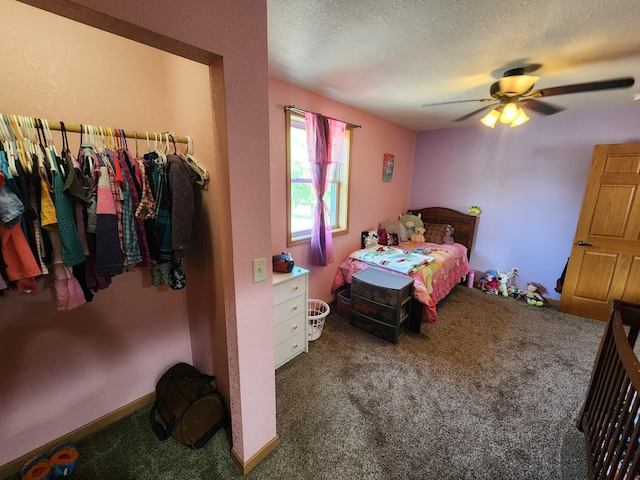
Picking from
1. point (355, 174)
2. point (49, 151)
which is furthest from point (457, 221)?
point (49, 151)

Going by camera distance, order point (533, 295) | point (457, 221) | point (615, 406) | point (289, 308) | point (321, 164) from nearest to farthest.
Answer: point (615, 406), point (289, 308), point (321, 164), point (533, 295), point (457, 221)

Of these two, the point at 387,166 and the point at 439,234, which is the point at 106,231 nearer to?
the point at 387,166

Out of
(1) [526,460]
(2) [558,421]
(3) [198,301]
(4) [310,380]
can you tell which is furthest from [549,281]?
(3) [198,301]

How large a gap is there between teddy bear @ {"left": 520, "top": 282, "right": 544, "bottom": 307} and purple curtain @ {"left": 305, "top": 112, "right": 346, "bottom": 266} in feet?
8.93

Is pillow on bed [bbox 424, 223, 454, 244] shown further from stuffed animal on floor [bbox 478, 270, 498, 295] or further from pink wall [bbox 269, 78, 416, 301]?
stuffed animal on floor [bbox 478, 270, 498, 295]

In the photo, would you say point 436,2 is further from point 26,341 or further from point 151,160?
point 26,341

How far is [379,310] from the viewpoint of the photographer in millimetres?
2539

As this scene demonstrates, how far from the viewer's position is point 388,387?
78.4 inches

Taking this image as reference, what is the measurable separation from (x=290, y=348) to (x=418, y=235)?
8.37 ft

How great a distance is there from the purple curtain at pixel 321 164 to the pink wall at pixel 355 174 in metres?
0.12

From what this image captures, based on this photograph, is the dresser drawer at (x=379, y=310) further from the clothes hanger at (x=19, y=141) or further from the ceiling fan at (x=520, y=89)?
the clothes hanger at (x=19, y=141)

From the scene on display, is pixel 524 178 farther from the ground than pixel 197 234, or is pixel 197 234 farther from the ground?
pixel 524 178

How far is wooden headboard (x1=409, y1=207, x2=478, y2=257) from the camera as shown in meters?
3.92

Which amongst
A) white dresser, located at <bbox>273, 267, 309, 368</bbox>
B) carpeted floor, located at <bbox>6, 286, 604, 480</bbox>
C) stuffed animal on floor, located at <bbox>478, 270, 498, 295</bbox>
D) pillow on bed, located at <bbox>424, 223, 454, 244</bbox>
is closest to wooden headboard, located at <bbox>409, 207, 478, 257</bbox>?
pillow on bed, located at <bbox>424, 223, 454, 244</bbox>
